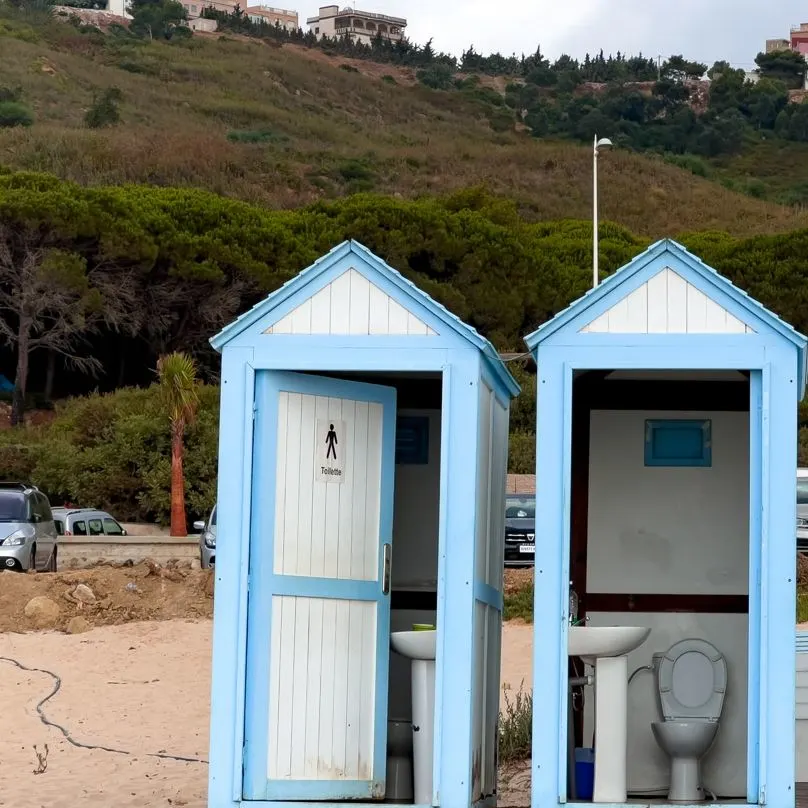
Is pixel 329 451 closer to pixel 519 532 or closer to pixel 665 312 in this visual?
pixel 665 312

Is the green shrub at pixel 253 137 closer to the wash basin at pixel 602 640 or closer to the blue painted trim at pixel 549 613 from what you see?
the wash basin at pixel 602 640

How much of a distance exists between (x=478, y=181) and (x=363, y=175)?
5.82 metres

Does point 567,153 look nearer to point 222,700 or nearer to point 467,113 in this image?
point 467,113

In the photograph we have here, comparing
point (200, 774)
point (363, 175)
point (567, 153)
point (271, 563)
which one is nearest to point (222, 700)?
point (271, 563)

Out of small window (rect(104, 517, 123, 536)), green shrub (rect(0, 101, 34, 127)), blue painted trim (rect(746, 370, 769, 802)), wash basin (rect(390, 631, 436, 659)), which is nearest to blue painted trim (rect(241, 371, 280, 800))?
wash basin (rect(390, 631, 436, 659))

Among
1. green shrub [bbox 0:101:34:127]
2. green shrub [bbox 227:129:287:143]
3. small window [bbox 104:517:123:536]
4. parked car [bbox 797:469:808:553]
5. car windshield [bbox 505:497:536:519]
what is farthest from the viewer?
green shrub [bbox 227:129:287:143]

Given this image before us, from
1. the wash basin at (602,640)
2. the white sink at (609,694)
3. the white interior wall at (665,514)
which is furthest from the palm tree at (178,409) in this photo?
the wash basin at (602,640)

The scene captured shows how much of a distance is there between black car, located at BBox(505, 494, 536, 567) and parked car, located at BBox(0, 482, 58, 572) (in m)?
6.96

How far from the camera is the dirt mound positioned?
1889 cm

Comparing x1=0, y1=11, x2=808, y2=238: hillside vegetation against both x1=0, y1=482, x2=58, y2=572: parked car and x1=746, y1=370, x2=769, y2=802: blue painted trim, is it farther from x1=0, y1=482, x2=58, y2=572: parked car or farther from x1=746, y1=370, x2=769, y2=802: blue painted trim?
x1=746, y1=370, x2=769, y2=802: blue painted trim

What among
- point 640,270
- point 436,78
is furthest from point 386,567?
point 436,78

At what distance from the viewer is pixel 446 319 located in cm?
752

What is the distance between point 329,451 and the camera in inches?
307

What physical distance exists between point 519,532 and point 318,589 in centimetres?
1730
